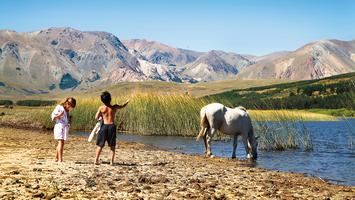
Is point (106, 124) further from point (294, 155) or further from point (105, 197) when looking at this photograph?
point (294, 155)

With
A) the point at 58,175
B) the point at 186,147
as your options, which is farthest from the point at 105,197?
the point at 186,147

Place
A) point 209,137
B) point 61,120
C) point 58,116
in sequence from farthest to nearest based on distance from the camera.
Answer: point 209,137, point 61,120, point 58,116

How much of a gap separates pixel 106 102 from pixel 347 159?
A: 1508cm

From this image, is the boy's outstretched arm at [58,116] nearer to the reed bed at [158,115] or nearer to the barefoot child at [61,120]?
the barefoot child at [61,120]

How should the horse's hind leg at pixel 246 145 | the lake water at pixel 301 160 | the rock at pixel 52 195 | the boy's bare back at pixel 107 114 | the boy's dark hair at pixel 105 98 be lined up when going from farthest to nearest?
the horse's hind leg at pixel 246 145, the lake water at pixel 301 160, the boy's bare back at pixel 107 114, the boy's dark hair at pixel 105 98, the rock at pixel 52 195

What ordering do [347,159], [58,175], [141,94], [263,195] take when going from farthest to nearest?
[141,94] → [347,159] → [58,175] → [263,195]

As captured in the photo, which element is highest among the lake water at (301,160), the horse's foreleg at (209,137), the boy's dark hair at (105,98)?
the boy's dark hair at (105,98)

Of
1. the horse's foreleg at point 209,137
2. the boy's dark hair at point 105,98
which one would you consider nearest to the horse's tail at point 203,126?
the horse's foreleg at point 209,137

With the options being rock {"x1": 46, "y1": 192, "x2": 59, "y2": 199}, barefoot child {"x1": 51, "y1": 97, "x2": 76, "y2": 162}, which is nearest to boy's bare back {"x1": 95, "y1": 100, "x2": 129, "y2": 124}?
barefoot child {"x1": 51, "y1": 97, "x2": 76, "y2": 162}

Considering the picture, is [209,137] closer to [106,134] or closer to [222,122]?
[222,122]

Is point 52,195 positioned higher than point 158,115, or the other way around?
point 158,115

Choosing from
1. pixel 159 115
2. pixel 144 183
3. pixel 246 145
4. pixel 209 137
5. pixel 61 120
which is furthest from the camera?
pixel 159 115

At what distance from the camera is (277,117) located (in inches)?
1126

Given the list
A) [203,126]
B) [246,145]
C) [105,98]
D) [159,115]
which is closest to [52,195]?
[105,98]
